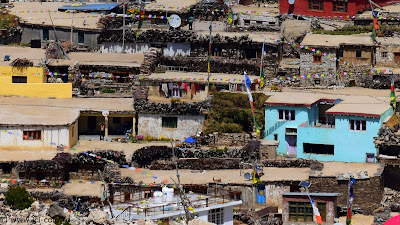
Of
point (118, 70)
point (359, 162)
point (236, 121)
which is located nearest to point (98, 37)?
point (118, 70)

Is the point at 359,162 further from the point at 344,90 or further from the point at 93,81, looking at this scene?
the point at 93,81

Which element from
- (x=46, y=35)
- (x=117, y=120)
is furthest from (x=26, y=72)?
(x=117, y=120)

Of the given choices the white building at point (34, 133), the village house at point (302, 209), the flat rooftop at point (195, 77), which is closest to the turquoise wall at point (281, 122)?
the flat rooftop at point (195, 77)

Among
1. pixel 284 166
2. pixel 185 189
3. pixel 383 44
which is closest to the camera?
pixel 185 189

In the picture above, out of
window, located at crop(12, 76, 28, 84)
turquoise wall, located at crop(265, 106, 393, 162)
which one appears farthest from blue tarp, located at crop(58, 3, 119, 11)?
turquoise wall, located at crop(265, 106, 393, 162)

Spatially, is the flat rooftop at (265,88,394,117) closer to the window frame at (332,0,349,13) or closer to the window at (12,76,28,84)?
the window frame at (332,0,349,13)

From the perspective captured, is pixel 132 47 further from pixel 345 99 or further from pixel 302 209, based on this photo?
pixel 302 209

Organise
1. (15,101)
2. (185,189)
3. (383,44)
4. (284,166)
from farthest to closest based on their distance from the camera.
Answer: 1. (383,44)
2. (15,101)
3. (284,166)
4. (185,189)
